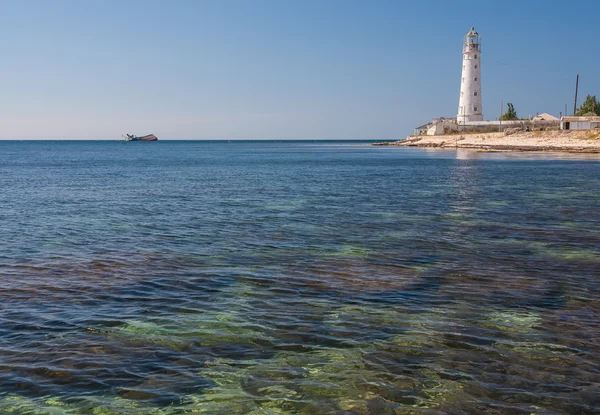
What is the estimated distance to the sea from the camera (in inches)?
322

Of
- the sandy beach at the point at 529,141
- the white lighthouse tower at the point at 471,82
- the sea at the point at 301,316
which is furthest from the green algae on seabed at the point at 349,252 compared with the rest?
the white lighthouse tower at the point at 471,82

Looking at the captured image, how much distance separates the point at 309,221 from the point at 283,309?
1344 cm

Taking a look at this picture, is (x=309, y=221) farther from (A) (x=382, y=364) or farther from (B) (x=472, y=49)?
(B) (x=472, y=49)

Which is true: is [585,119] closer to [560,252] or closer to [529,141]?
[529,141]

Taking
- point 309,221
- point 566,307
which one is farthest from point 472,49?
point 566,307

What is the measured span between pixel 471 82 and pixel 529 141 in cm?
2559

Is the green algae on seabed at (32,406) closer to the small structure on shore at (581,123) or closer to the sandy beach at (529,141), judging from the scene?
the sandy beach at (529,141)

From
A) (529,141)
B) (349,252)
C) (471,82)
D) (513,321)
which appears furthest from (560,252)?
(471,82)

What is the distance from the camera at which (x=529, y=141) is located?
10769cm

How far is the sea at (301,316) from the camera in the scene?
8.17m

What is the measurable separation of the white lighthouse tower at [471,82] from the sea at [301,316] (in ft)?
360

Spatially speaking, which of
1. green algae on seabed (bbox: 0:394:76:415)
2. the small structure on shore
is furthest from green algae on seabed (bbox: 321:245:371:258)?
the small structure on shore

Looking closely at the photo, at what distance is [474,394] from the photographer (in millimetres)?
8094

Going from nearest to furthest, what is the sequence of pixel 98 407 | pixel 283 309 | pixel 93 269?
pixel 98 407
pixel 283 309
pixel 93 269
